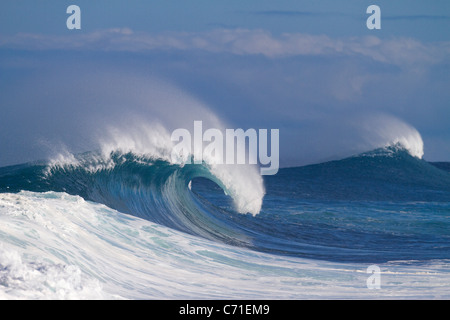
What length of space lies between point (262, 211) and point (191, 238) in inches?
206

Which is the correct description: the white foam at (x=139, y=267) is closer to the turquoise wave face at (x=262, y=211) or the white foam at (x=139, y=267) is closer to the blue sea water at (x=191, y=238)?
the blue sea water at (x=191, y=238)

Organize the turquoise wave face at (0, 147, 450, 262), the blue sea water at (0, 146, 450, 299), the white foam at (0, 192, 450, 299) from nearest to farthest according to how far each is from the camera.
Answer: 1. the white foam at (0, 192, 450, 299)
2. the blue sea water at (0, 146, 450, 299)
3. the turquoise wave face at (0, 147, 450, 262)

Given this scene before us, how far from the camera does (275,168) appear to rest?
78.5ft

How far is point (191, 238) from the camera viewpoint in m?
10.5

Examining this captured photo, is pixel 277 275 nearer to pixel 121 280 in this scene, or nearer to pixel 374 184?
pixel 121 280

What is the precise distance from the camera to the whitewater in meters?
7.26

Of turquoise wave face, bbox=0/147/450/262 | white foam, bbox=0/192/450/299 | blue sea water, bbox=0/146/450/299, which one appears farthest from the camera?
turquoise wave face, bbox=0/147/450/262

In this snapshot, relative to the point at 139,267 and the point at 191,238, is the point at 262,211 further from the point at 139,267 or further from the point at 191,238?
the point at 139,267

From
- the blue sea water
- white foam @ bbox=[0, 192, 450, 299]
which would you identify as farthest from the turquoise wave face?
white foam @ bbox=[0, 192, 450, 299]

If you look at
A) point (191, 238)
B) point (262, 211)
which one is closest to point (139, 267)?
point (191, 238)

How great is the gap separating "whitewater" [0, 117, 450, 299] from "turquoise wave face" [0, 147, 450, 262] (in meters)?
0.03

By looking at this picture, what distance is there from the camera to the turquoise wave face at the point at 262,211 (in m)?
11.4

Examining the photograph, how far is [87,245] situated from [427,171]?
1767 cm

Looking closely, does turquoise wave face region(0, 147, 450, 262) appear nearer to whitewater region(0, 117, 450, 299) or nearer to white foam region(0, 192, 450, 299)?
whitewater region(0, 117, 450, 299)
